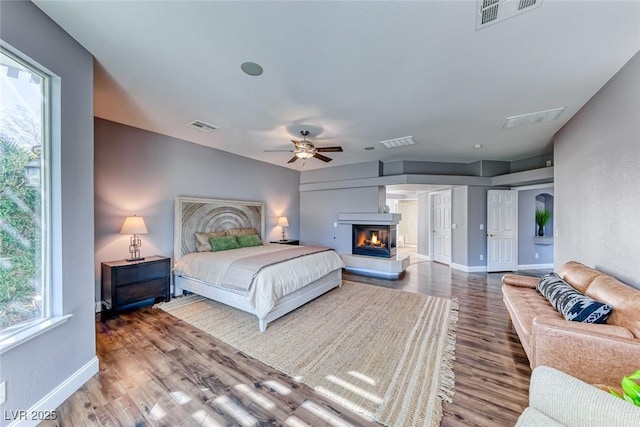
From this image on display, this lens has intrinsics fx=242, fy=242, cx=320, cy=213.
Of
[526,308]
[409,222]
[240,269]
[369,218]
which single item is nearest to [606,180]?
[526,308]

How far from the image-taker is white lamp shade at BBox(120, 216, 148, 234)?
3488 mm

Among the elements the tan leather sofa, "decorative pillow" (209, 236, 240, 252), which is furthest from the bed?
the tan leather sofa

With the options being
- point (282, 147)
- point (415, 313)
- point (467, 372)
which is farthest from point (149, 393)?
point (282, 147)

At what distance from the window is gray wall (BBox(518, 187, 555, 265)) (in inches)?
339

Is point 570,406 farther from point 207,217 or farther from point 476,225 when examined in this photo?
point 476,225

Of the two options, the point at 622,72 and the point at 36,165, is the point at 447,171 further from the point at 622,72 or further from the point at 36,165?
the point at 36,165

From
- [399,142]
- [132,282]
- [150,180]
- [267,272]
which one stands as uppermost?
[399,142]

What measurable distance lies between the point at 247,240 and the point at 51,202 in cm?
335

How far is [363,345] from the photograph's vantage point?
262 cm

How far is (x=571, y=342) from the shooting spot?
1.73 m

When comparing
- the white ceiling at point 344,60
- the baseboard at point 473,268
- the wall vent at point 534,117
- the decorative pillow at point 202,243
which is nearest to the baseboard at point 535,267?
the baseboard at point 473,268

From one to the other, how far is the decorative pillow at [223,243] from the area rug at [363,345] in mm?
909

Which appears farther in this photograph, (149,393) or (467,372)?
(467,372)

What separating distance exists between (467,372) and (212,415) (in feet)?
7.05
